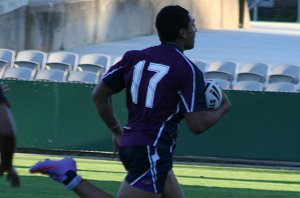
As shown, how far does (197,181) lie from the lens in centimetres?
1132

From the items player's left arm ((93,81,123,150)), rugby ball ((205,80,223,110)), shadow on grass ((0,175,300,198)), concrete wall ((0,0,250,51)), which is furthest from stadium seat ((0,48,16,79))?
rugby ball ((205,80,223,110))

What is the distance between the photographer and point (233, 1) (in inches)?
1470

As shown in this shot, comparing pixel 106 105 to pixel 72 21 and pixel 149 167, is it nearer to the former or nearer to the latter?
pixel 149 167

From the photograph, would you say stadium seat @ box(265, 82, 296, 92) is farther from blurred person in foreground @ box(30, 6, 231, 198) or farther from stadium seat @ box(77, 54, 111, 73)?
blurred person in foreground @ box(30, 6, 231, 198)

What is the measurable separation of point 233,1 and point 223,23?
115 centimetres

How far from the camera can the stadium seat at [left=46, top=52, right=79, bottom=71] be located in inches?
745

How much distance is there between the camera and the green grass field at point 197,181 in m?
9.88

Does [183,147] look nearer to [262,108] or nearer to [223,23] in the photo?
[262,108]

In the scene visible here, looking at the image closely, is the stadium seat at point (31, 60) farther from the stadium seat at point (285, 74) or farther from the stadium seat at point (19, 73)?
the stadium seat at point (285, 74)

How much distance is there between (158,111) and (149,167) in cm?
32

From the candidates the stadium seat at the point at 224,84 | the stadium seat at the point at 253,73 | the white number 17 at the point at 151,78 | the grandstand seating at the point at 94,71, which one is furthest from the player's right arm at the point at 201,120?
the stadium seat at the point at 253,73

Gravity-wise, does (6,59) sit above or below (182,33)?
below

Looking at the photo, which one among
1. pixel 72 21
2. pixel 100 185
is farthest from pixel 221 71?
pixel 72 21

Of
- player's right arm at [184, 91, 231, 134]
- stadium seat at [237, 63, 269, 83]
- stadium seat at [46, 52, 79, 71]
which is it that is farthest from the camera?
stadium seat at [46, 52, 79, 71]
